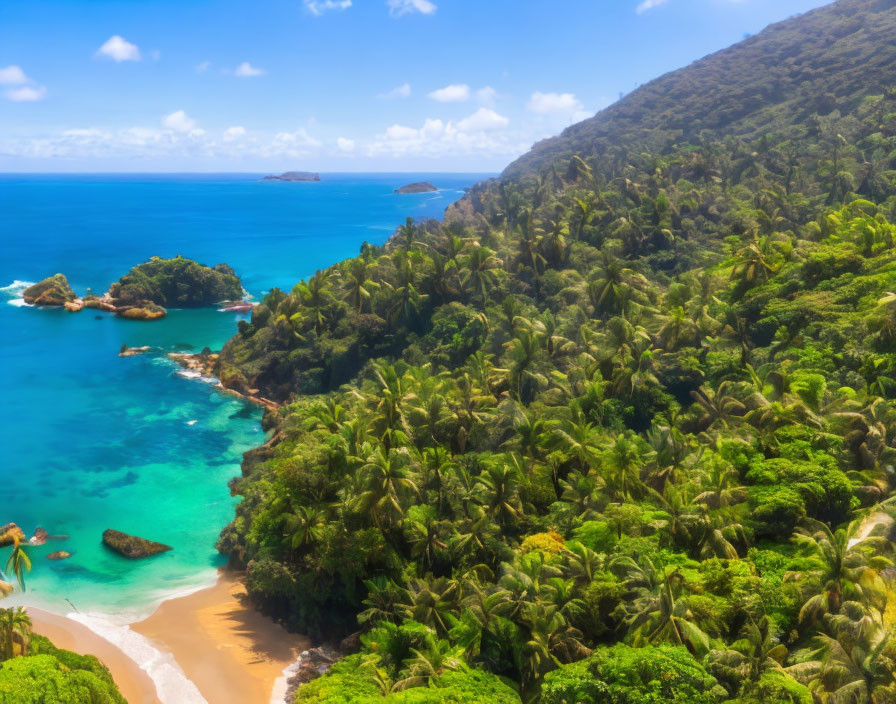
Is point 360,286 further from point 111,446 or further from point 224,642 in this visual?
point 224,642

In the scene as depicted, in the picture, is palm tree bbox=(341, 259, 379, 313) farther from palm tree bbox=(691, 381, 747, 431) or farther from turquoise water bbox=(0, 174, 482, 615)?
palm tree bbox=(691, 381, 747, 431)


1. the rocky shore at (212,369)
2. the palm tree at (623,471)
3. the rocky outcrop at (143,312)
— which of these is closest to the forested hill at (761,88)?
Result: the rocky outcrop at (143,312)

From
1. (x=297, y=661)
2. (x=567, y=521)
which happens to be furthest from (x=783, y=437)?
(x=297, y=661)

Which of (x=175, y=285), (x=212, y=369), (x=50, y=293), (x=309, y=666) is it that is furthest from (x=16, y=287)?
(x=309, y=666)

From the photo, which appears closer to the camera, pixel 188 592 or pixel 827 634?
pixel 827 634

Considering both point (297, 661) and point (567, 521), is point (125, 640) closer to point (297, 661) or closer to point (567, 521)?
point (297, 661)

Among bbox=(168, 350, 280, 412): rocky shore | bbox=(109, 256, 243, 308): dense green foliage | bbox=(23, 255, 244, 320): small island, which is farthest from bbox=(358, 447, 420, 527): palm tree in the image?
bbox=(109, 256, 243, 308): dense green foliage
